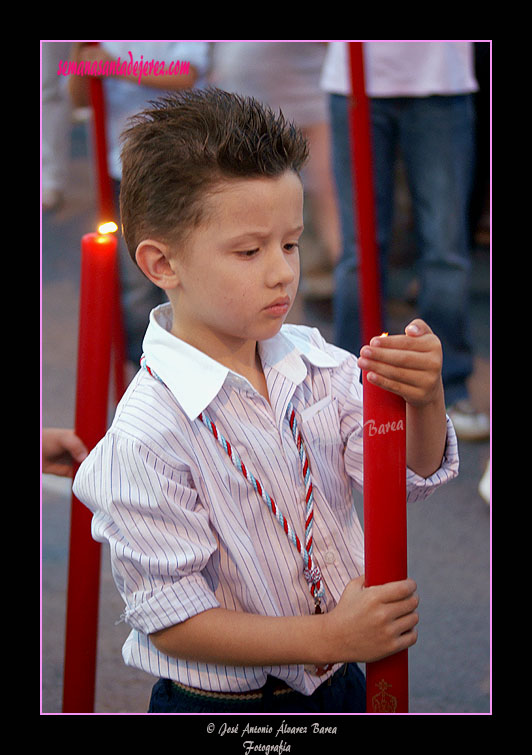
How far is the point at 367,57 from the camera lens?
2.21 metres

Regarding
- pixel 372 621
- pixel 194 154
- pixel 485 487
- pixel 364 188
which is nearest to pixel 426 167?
pixel 364 188

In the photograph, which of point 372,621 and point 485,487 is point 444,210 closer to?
point 485,487

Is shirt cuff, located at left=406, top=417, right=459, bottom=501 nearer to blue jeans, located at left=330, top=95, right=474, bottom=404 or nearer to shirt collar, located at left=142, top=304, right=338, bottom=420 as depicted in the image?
shirt collar, located at left=142, top=304, right=338, bottom=420

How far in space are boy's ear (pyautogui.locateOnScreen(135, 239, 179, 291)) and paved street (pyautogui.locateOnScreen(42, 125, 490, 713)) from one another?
92 cm

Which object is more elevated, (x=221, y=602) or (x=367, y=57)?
(x=367, y=57)

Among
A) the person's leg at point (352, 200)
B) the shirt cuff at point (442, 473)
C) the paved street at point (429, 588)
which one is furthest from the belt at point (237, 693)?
the person's leg at point (352, 200)

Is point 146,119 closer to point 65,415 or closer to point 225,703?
point 225,703

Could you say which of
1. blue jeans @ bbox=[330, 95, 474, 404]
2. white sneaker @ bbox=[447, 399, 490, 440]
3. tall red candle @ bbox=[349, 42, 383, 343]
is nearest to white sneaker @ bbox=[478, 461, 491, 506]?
white sneaker @ bbox=[447, 399, 490, 440]

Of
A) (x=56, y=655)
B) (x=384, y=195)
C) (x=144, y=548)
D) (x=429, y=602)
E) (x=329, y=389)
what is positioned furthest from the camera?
(x=384, y=195)

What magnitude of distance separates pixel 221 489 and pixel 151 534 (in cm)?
8

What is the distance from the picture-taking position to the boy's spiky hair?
870 mm

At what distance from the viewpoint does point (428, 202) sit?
2.40 m

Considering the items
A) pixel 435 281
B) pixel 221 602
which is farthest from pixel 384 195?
pixel 221 602
